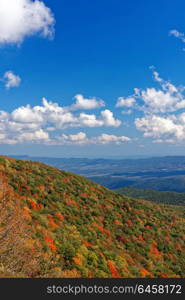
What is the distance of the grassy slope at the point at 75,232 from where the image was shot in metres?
13.0

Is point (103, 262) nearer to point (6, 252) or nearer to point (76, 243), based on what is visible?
point (76, 243)

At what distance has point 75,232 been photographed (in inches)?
915

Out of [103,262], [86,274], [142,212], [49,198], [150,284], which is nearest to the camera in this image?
[150,284]

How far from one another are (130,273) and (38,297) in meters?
15.0

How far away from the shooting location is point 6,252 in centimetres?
1147

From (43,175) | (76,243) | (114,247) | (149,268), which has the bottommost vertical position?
(149,268)

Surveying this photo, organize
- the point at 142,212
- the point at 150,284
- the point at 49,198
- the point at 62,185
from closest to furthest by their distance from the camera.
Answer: the point at 150,284, the point at 49,198, the point at 62,185, the point at 142,212

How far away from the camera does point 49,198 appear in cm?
2841

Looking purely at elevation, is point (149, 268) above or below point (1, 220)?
below

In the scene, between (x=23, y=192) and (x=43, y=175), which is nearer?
(x=23, y=192)

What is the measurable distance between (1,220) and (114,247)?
1642 centimetres

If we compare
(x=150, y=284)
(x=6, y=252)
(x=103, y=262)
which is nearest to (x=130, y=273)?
(x=103, y=262)

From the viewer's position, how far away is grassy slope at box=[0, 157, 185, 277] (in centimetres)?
1303

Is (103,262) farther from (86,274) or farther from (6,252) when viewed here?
(6,252)
